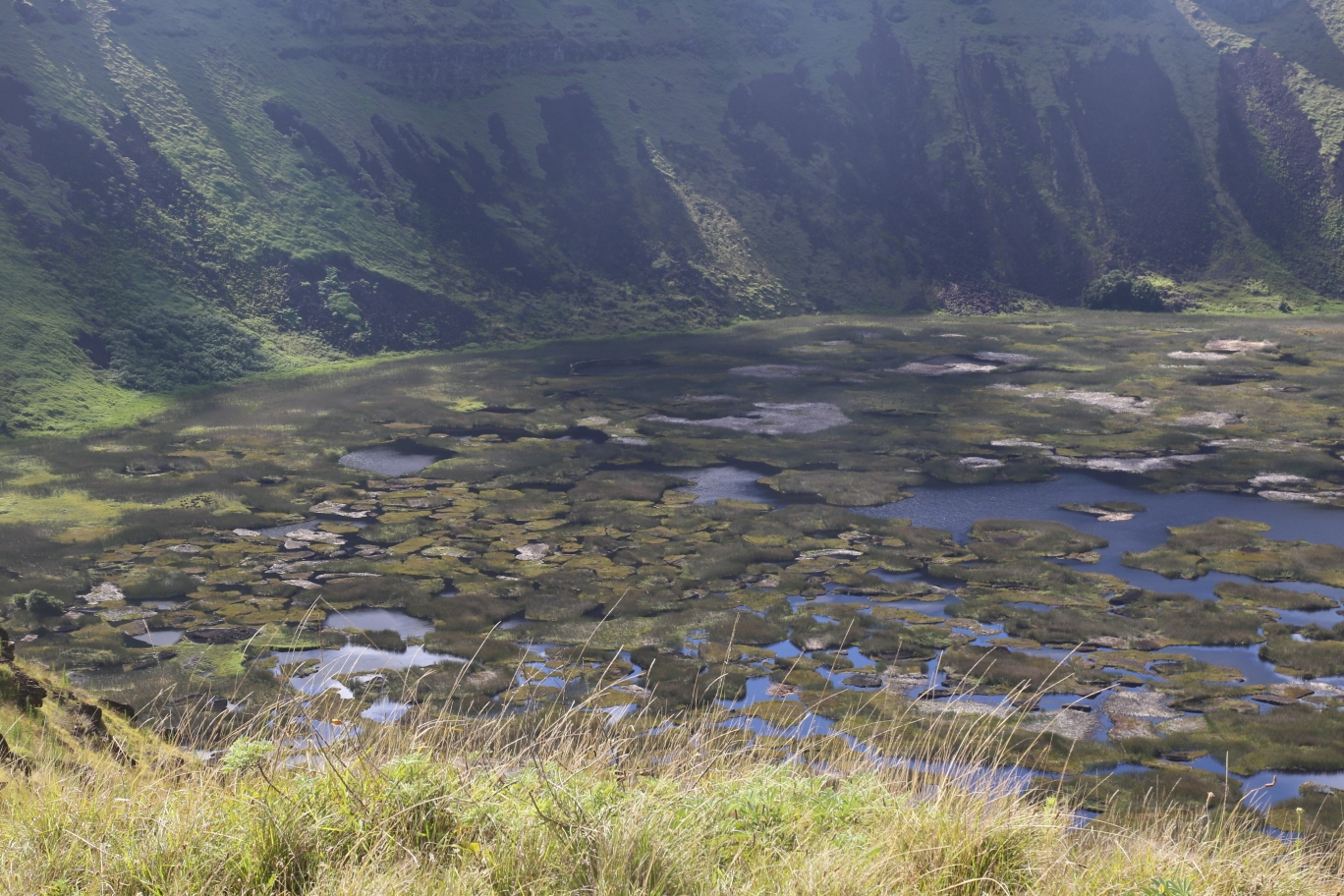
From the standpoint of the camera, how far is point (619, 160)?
116250mm

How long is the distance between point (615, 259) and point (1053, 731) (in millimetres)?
86921

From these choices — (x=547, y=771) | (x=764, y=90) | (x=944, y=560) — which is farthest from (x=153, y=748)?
(x=764, y=90)

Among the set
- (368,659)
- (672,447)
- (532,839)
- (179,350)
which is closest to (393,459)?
(672,447)

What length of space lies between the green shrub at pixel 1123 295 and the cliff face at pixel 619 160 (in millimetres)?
3825

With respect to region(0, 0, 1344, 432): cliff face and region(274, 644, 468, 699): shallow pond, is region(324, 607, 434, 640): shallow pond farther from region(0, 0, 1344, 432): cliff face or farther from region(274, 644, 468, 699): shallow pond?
region(0, 0, 1344, 432): cliff face

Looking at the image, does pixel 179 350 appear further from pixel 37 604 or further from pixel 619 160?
pixel 619 160

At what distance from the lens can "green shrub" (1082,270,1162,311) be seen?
10919 cm

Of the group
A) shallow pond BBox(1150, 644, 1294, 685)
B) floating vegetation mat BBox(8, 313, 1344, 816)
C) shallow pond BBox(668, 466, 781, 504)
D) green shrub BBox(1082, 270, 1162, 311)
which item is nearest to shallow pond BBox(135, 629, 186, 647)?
floating vegetation mat BBox(8, 313, 1344, 816)

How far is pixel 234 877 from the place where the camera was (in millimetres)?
8648

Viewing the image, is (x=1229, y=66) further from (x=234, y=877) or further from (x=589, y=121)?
(x=234, y=877)

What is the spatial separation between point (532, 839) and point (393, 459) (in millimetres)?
46447

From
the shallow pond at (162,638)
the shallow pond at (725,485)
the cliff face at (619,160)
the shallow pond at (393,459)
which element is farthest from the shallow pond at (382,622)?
the cliff face at (619,160)

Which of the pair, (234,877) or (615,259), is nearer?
(234,877)

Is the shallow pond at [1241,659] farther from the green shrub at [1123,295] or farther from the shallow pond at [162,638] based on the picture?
the green shrub at [1123,295]
